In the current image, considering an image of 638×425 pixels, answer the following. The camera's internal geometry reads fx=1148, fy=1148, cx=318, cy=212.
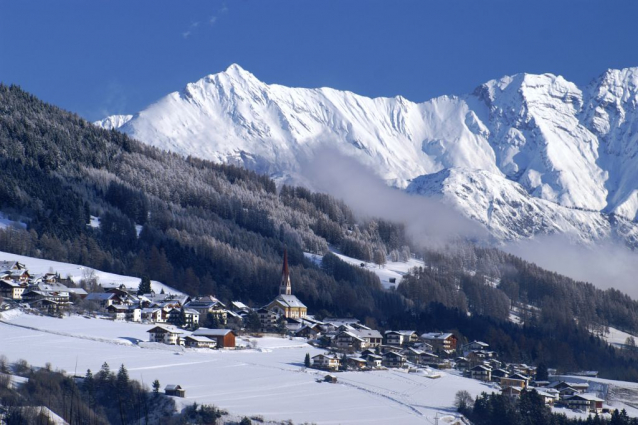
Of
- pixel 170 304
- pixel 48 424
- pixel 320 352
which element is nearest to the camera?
pixel 48 424

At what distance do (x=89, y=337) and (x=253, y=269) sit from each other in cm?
6706

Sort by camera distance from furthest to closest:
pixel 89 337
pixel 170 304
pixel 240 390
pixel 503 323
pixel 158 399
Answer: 1. pixel 503 323
2. pixel 170 304
3. pixel 89 337
4. pixel 240 390
5. pixel 158 399

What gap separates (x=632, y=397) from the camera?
405 feet

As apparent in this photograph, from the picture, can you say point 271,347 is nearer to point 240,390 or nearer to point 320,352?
point 320,352

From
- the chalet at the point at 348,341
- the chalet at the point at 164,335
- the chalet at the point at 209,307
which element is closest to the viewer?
the chalet at the point at 164,335

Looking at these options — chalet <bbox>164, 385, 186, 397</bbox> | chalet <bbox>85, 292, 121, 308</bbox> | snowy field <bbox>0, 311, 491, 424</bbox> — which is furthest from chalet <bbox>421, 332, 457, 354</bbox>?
chalet <bbox>164, 385, 186, 397</bbox>

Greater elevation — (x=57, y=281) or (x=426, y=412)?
(x=57, y=281)

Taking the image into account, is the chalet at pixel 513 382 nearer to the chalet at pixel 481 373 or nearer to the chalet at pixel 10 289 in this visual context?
the chalet at pixel 481 373

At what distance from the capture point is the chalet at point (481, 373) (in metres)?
118

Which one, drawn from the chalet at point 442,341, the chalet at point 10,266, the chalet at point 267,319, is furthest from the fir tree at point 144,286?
the chalet at point 442,341

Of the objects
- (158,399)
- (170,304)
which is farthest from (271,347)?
(158,399)

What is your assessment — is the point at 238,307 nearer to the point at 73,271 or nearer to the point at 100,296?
the point at 73,271

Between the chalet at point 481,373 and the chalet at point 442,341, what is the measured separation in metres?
16.4

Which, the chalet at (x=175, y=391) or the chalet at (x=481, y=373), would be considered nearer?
the chalet at (x=175, y=391)
